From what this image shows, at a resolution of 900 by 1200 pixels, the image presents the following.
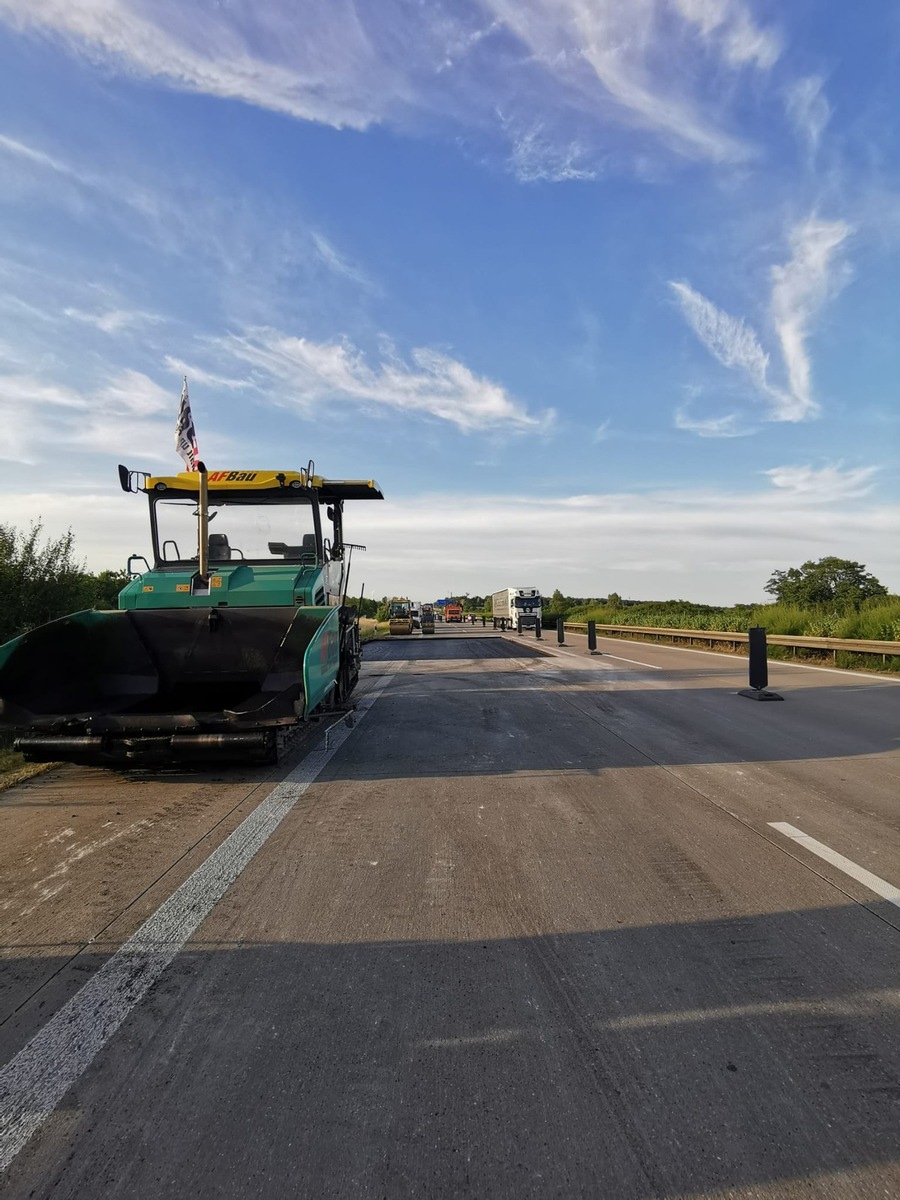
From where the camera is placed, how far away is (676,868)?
13.4 feet

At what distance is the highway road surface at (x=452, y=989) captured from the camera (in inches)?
78.4

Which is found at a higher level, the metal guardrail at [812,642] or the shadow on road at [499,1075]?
the metal guardrail at [812,642]

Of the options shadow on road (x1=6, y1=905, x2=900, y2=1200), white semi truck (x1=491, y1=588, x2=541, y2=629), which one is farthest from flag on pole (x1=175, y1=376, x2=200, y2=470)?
white semi truck (x1=491, y1=588, x2=541, y2=629)

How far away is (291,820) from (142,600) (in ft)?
11.2

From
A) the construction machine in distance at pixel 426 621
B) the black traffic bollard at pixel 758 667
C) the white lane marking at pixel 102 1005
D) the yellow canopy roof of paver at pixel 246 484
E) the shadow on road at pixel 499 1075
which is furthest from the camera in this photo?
the construction machine in distance at pixel 426 621

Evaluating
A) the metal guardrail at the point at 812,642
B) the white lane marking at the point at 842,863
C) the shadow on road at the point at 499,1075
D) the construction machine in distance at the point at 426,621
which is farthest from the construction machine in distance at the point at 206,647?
the construction machine in distance at the point at 426,621

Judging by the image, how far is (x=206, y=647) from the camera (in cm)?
707

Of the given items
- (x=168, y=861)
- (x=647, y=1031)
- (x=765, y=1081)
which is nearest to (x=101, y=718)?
(x=168, y=861)

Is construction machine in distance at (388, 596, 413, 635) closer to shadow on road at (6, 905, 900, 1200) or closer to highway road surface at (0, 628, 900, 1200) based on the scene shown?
highway road surface at (0, 628, 900, 1200)

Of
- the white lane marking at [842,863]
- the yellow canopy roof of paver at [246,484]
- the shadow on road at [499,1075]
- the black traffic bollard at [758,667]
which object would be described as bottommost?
the shadow on road at [499,1075]

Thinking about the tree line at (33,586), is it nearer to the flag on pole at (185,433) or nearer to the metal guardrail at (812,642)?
the flag on pole at (185,433)

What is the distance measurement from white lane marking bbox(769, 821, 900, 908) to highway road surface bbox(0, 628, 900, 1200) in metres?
0.02

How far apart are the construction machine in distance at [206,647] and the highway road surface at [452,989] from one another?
0.57 metres

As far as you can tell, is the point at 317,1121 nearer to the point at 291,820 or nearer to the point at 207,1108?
the point at 207,1108
